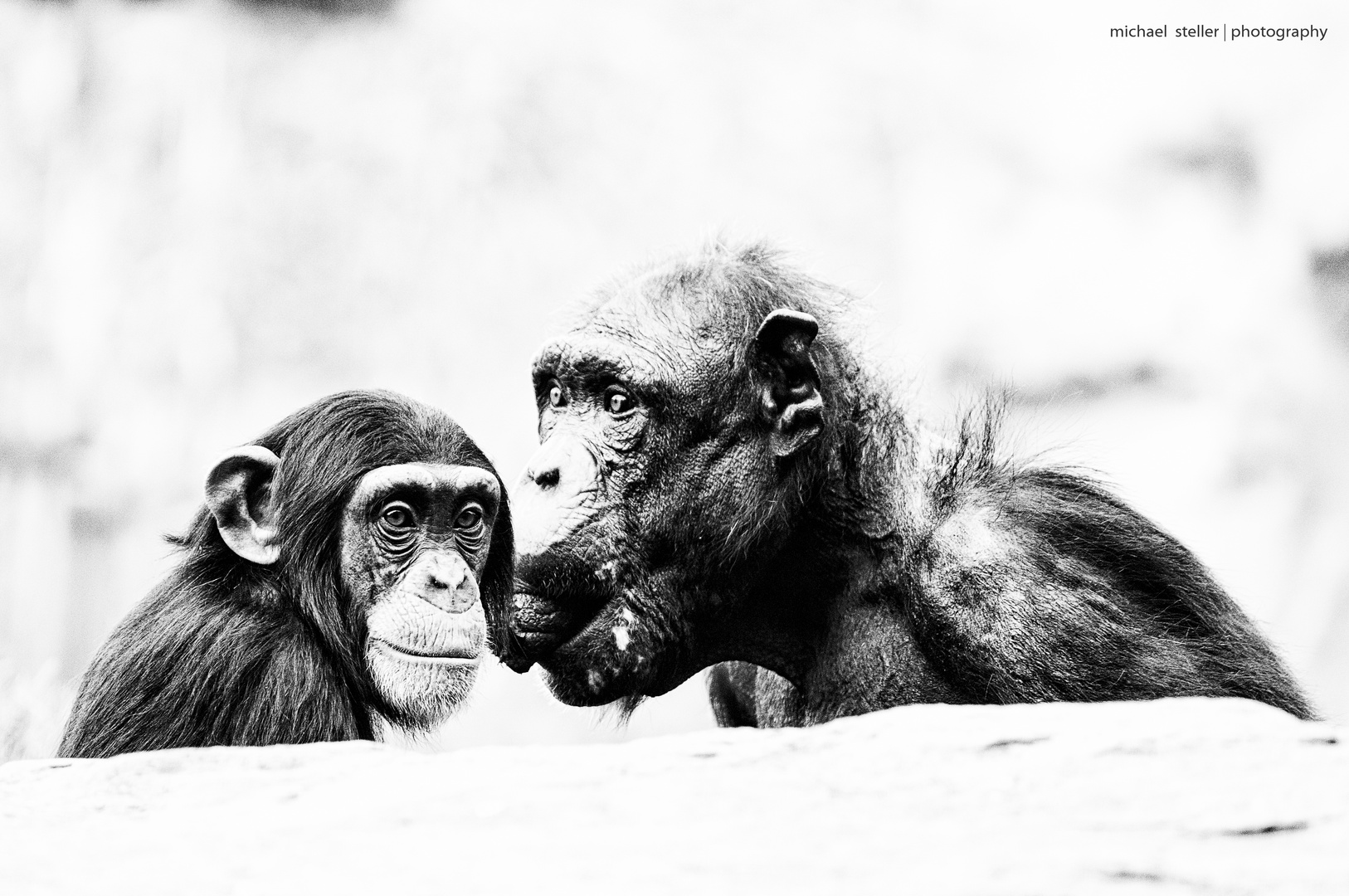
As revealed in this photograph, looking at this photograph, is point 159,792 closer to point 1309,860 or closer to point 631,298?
point 1309,860

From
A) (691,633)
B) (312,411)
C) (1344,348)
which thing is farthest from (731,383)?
(1344,348)

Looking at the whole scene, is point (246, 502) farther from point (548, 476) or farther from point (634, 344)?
point (634, 344)

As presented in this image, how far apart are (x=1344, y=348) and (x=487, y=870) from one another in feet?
31.7

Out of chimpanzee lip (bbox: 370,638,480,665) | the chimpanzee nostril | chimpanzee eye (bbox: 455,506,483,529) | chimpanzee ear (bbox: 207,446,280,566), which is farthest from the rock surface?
the chimpanzee nostril

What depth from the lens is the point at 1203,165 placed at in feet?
35.9

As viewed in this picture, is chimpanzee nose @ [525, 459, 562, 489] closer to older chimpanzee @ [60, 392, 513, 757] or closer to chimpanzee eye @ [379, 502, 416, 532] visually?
older chimpanzee @ [60, 392, 513, 757]

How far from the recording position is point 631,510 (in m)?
4.43

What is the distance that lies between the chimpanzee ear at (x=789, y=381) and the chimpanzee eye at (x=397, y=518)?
3.68ft

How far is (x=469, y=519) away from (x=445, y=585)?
1.06 feet

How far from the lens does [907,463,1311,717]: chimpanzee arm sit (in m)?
4.16

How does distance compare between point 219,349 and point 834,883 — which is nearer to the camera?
point 834,883

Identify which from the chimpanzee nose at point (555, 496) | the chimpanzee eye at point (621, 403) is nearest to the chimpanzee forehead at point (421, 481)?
the chimpanzee nose at point (555, 496)

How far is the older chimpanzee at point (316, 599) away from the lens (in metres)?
3.74

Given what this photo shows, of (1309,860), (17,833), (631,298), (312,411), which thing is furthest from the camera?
(631,298)
